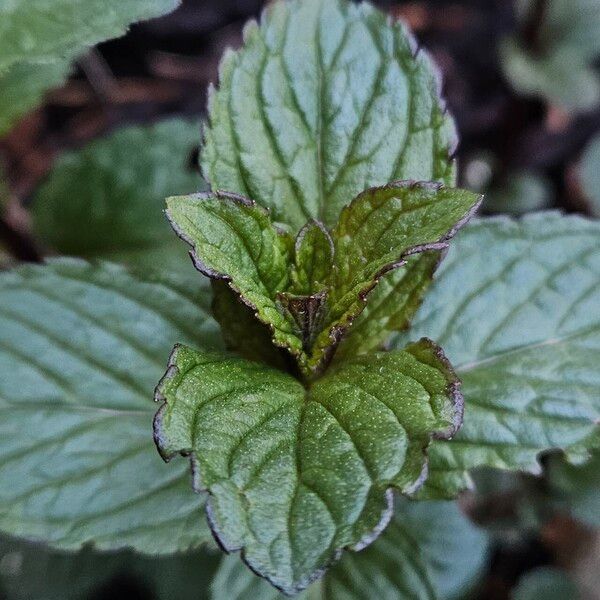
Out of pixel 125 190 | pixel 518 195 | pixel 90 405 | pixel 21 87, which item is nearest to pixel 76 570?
pixel 90 405

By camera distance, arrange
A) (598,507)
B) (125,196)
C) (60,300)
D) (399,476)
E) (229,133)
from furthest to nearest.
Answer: (125,196) → (598,507) → (60,300) → (229,133) → (399,476)

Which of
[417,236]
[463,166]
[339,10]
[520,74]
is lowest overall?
[463,166]

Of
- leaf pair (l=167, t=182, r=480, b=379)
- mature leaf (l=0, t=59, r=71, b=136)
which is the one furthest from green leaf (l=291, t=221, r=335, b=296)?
mature leaf (l=0, t=59, r=71, b=136)

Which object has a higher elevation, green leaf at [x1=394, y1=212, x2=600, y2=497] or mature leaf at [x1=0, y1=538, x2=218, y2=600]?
green leaf at [x1=394, y1=212, x2=600, y2=497]

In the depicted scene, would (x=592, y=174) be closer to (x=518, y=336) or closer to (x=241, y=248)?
(x=518, y=336)

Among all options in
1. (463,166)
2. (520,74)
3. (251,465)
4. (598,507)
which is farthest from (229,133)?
(463,166)

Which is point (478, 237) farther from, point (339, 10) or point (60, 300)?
point (60, 300)

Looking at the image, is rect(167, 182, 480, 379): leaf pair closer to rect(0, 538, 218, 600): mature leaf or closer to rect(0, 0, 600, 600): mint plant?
rect(0, 0, 600, 600): mint plant
